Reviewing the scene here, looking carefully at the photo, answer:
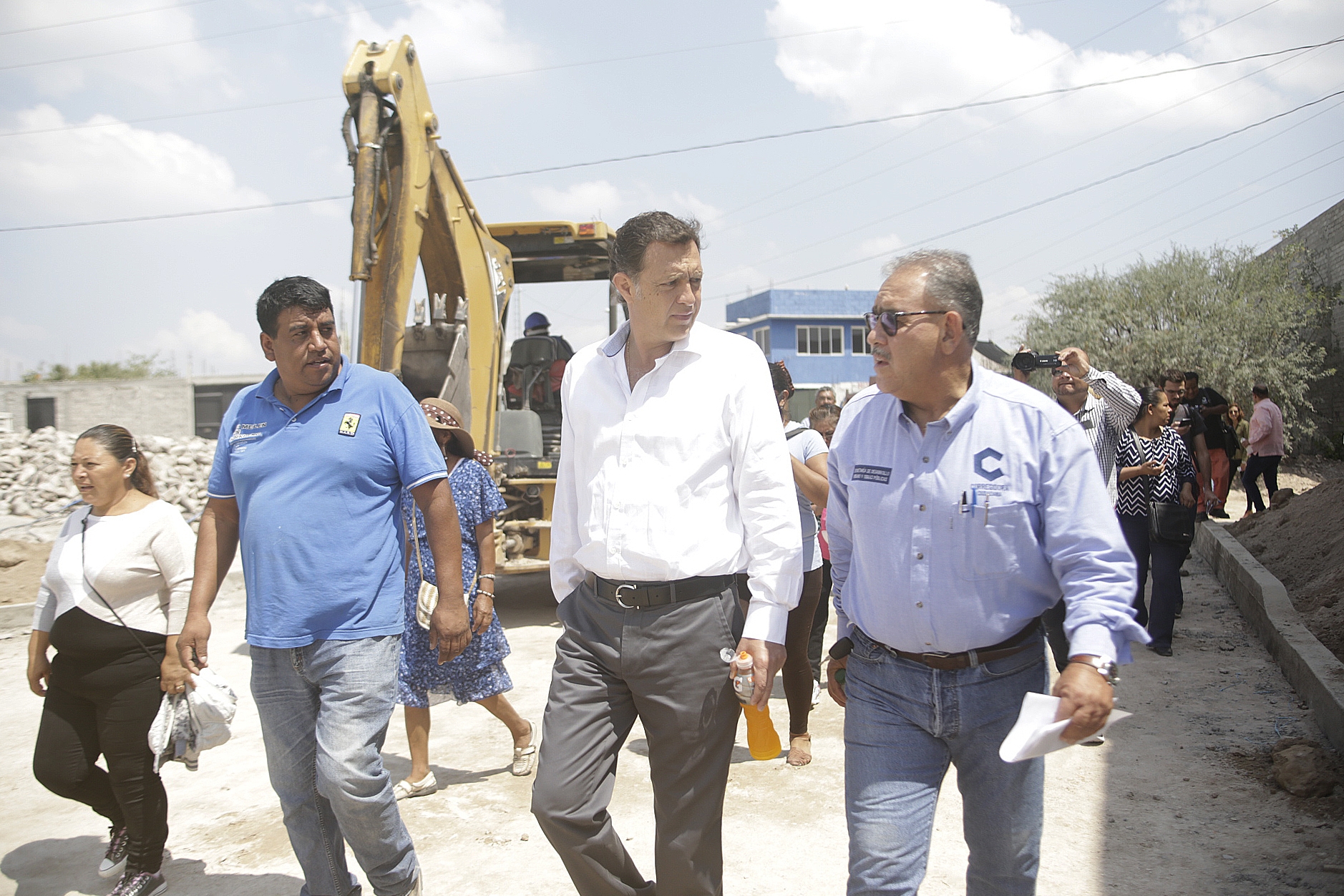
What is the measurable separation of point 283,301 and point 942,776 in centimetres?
253

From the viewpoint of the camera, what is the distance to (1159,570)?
23.2 feet

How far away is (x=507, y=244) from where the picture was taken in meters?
10.2

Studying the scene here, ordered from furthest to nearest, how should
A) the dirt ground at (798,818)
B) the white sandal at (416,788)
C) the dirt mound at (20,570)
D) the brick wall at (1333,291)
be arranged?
the brick wall at (1333,291), the dirt mound at (20,570), the white sandal at (416,788), the dirt ground at (798,818)

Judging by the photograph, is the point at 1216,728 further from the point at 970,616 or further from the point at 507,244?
the point at 507,244

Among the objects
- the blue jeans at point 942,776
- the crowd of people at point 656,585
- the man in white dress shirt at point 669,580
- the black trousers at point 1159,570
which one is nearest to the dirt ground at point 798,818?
the crowd of people at point 656,585

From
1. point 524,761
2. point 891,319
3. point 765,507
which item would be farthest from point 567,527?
point 524,761

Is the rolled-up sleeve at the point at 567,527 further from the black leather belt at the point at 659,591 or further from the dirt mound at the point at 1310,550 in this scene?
the dirt mound at the point at 1310,550

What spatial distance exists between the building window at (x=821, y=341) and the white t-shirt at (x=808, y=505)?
50.7 m

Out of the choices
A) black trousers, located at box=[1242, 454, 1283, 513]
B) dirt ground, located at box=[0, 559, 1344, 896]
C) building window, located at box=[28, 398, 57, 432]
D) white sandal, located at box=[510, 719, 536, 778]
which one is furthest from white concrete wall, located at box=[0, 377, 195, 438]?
white sandal, located at box=[510, 719, 536, 778]

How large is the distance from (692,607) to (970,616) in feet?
2.52

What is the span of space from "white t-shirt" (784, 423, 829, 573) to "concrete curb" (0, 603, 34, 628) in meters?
7.54

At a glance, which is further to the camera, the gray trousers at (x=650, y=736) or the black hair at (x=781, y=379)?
the black hair at (x=781, y=379)

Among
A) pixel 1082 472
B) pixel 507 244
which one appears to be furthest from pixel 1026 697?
pixel 507 244

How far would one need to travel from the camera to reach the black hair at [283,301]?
3.32m
